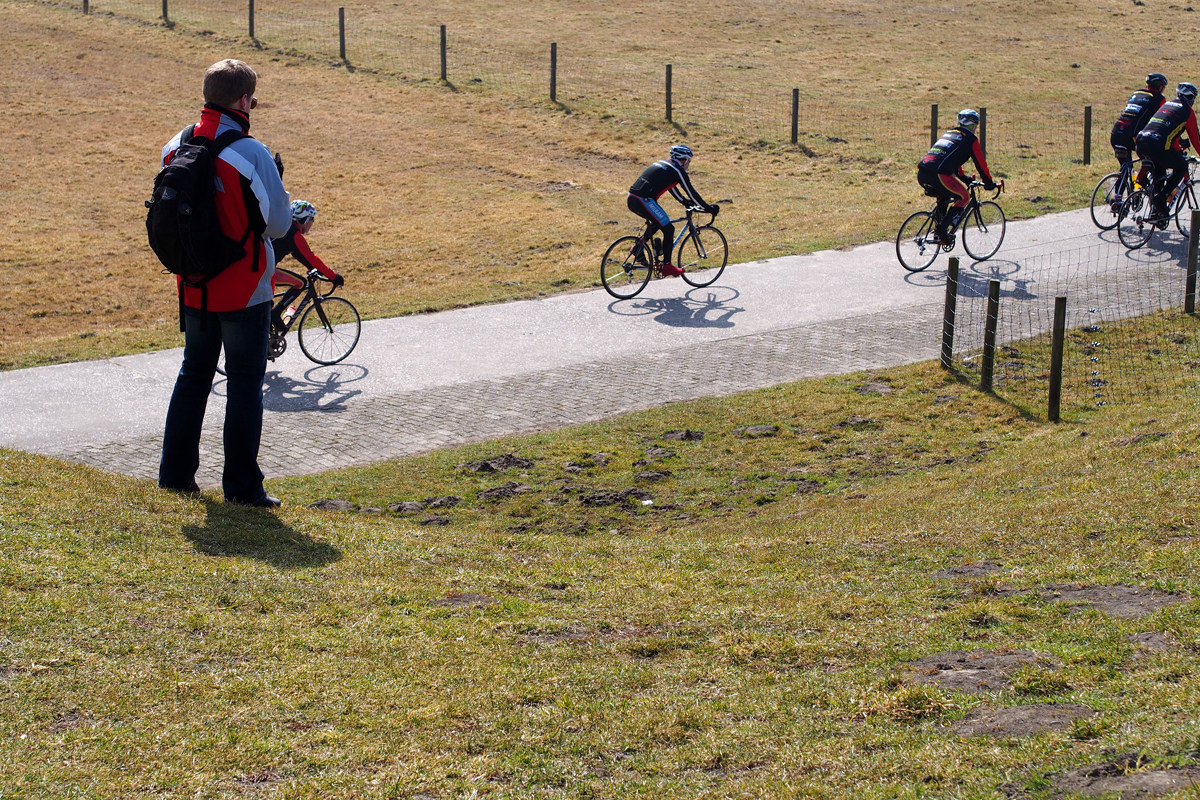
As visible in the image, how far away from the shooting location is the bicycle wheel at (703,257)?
16.0 metres

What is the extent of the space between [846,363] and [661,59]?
27226 mm

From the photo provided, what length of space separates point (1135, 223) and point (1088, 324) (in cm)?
511

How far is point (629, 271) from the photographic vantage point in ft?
51.2

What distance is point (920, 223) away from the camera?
16.8 meters

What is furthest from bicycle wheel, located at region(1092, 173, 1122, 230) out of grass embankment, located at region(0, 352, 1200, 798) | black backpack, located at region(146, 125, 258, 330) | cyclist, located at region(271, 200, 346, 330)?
black backpack, located at region(146, 125, 258, 330)

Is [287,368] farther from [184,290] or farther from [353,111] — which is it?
[353,111]

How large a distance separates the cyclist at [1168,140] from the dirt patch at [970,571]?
12.9 m

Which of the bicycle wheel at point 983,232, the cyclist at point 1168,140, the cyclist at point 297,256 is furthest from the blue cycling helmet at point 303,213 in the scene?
the cyclist at point 1168,140

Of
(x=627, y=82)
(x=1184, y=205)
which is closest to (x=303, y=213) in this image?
(x=1184, y=205)

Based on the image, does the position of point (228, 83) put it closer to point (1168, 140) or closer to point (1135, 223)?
point (1168, 140)

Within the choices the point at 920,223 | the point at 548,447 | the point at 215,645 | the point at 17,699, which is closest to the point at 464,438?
the point at 548,447

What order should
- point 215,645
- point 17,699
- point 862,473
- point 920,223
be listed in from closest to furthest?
1. point 17,699
2. point 215,645
3. point 862,473
4. point 920,223

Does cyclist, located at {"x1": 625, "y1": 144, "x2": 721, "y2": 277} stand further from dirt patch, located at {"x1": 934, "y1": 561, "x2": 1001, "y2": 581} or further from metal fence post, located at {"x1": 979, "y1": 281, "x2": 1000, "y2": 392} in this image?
dirt patch, located at {"x1": 934, "y1": 561, "x2": 1001, "y2": 581}

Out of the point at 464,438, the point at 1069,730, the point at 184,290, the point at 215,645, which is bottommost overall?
the point at 464,438
